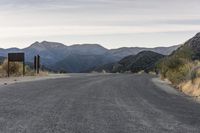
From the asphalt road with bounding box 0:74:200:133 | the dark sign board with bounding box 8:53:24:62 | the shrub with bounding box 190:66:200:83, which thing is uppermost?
the dark sign board with bounding box 8:53:24:62

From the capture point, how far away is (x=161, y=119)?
49.2 feet

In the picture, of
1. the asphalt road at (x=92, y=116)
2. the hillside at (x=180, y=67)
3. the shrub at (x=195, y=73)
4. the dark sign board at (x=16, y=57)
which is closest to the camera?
the asphalt road at (x=92, y=116)

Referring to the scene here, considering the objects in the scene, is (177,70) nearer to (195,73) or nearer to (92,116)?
(195,73)

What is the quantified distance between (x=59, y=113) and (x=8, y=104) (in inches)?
127

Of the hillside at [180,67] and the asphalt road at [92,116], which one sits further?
the hillside at [180,67]

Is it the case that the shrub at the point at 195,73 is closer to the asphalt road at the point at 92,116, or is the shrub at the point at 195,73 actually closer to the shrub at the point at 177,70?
the shrub at the point at 177,70

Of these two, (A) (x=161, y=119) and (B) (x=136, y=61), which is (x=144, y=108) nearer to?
(A) (x=161, y=119)

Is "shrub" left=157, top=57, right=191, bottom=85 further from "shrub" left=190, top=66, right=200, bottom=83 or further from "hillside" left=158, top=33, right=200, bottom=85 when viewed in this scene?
"shrub" left=190, top=66, right=200, bottom=83

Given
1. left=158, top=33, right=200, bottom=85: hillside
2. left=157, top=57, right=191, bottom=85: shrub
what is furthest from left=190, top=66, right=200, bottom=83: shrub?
left=157, top=57, right=191, bottom=85: shrub

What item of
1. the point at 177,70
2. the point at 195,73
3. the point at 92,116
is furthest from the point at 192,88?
the point at 92,116

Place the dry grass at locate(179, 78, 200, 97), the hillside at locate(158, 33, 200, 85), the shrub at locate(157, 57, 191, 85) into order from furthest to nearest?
1. the shrub at locate(157, 57, 191, 85)
2. the hillside at locate(158, 33, 200, 85)
3. the dry grass at locate(179, 78, 200, 97)

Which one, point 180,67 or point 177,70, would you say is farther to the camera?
point 177,70

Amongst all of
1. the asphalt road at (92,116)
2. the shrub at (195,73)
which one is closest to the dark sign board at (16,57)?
the shrub at (195,73)

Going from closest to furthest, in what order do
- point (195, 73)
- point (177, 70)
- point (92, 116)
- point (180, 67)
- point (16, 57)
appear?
1. point (92, 116)
2. point (195, 73)
3. point (180, 67)
4. point (177, 70)
5. point (16, 57)
